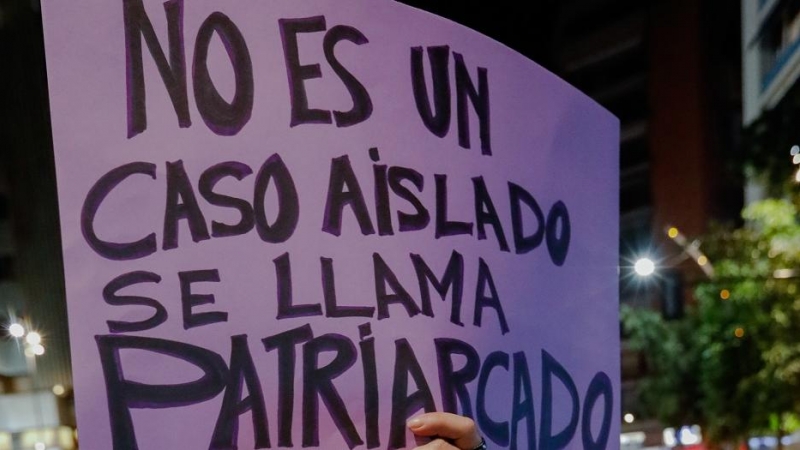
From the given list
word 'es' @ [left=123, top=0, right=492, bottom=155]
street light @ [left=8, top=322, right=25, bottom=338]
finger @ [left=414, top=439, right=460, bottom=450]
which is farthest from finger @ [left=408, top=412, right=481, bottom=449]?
street light @ [left=8, top=322, right=25, bottom=338]

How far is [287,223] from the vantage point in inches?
31.2

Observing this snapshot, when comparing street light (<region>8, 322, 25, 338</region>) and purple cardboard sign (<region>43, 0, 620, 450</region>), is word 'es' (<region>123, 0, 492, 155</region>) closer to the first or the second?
purple cardboard sign (<region>43, 0, 620, 450</region>)

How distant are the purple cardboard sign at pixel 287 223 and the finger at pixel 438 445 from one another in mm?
22

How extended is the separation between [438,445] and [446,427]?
2 centimetres

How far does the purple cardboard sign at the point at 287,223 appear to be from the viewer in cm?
74

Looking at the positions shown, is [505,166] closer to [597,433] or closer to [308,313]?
[308,313]

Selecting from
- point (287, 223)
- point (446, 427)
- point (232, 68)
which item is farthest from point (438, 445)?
point (232, 68)

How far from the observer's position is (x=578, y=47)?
2547 centimetres

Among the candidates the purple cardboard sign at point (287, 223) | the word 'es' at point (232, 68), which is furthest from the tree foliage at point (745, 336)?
the word 'es' at point (232, 68)

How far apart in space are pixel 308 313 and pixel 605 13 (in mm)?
26710

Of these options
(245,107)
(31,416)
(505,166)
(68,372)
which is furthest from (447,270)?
(31,416)

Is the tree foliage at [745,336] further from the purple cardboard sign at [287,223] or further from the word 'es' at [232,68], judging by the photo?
the word 'es' at [232,68]

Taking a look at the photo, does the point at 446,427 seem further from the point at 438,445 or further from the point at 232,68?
the point at 232,68

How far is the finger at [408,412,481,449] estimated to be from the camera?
0.81 meters
